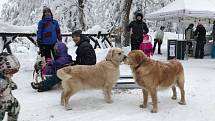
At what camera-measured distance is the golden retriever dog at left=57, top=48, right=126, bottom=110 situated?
695 cm

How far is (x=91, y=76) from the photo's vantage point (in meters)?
7.08

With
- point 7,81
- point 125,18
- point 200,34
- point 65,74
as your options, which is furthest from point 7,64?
point 125,18

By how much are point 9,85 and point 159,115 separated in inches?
104

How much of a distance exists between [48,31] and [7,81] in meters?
4.37

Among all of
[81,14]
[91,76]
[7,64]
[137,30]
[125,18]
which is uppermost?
[81,14]

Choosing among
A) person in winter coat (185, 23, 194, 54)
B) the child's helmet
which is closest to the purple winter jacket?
the child's helmet

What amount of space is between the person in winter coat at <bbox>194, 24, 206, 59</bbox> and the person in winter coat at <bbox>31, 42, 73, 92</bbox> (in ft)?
31.4

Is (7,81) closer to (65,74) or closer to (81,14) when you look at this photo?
(65,74)

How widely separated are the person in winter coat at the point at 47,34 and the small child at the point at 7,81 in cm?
423

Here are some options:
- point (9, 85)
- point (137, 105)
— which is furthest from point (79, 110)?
point (9, 85)

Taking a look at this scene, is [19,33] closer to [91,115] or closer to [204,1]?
[91,115]

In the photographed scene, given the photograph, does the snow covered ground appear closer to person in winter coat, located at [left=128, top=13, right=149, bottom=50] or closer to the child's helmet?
the child's helmet

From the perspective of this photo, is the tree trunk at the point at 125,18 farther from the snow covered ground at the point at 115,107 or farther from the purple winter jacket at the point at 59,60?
the purple winter jacket at the point at 59,60

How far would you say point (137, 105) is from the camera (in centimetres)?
728
